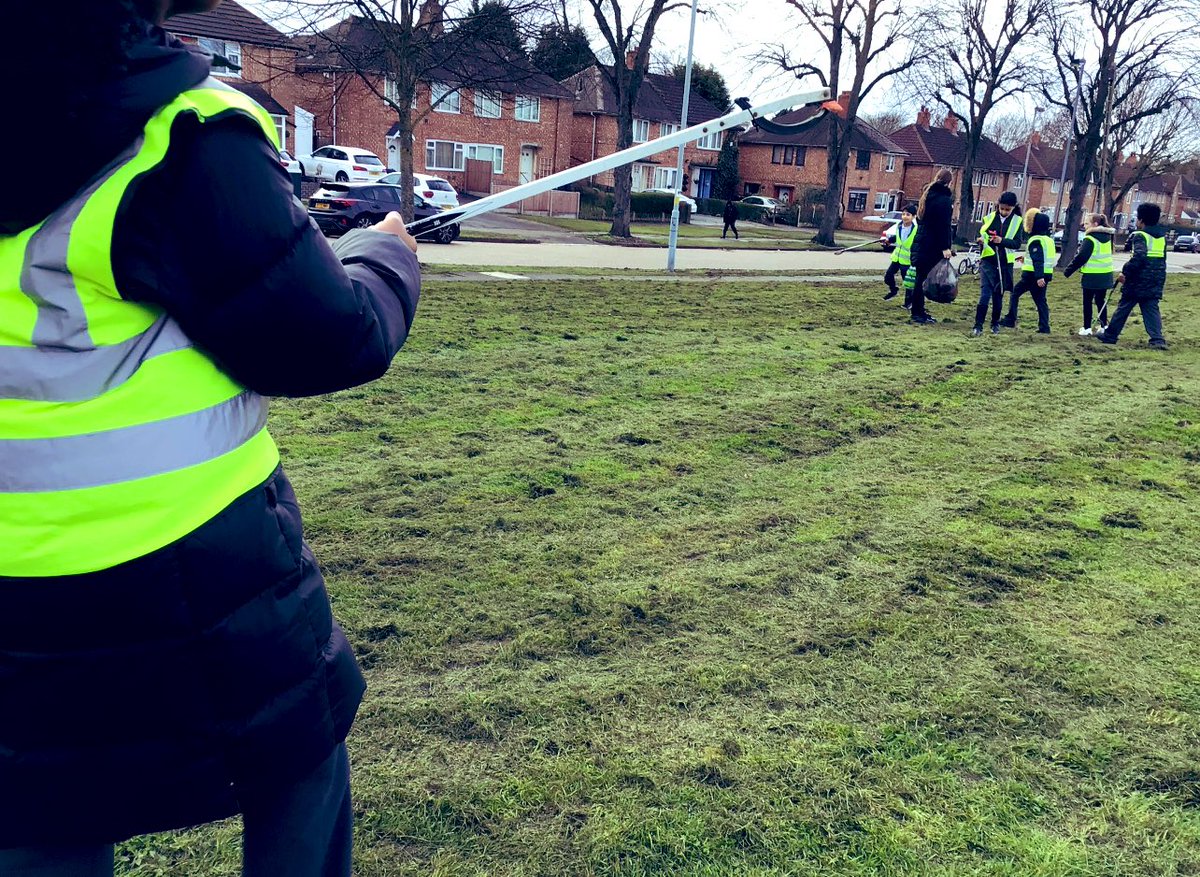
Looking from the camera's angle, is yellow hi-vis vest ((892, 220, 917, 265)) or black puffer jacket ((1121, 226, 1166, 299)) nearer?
black puffer jacket ((1121, 226, 1166, 299))

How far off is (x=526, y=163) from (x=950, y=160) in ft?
119

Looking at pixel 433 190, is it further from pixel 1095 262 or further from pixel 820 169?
pixel 820 169

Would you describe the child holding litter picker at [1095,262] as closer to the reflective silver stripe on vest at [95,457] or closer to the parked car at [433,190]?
the reflective silver stripe on vest at [95,457]

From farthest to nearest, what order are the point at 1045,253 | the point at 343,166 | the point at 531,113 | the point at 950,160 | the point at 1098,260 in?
the point at 950,160 → the point at 531,113 → the point at 343,166 → the point at 1098,260 → the point at 1045,253

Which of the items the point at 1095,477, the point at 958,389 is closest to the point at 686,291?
the point at 958,389

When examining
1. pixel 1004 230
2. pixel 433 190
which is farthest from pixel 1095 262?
pixel 433 190

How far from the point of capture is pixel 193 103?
47.1 inches

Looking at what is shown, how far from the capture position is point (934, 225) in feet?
39.9

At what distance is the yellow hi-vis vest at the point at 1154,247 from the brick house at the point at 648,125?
38.9 meters

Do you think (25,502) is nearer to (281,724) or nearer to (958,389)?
(281,724)

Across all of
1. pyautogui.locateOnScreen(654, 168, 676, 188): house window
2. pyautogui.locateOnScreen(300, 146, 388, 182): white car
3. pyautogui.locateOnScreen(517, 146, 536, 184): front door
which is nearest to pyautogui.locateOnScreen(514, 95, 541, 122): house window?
pyautogui.locateOnScreen(517, 146, 536, 184): front door

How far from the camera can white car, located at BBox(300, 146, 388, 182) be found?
34062 millimetres

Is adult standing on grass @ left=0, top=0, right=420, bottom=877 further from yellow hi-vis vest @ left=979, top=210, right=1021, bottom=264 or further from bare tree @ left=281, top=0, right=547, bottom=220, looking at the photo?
bare tree @ left=281, top=0, right=547, bottom=220

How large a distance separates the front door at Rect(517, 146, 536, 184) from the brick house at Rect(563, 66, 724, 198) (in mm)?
2357
